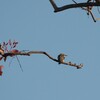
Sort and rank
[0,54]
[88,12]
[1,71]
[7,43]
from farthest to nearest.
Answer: [1,71], [7,43], [88,12], [0,54]

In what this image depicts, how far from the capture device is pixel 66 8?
16.8ft

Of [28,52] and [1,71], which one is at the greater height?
[28,52]

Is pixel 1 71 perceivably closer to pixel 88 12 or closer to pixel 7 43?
pixel 7 43

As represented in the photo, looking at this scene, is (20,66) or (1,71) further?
(1,71)

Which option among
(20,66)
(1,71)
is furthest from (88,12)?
(1,71)

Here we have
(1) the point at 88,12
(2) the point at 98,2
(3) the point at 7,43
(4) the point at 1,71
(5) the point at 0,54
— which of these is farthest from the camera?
(4) the point at 1,71

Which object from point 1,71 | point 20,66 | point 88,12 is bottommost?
point 1,71

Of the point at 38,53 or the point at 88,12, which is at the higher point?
the point at 88,12

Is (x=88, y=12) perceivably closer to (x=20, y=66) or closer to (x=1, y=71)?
(x=20, y=66)

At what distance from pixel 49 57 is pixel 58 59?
0.52 ft

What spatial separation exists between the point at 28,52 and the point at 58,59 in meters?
0.53

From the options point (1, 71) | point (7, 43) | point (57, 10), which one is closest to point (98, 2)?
point (57, 10)

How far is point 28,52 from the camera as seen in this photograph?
552 cm

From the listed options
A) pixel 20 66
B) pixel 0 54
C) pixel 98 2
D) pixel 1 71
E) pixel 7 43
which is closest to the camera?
pixel 98 2
